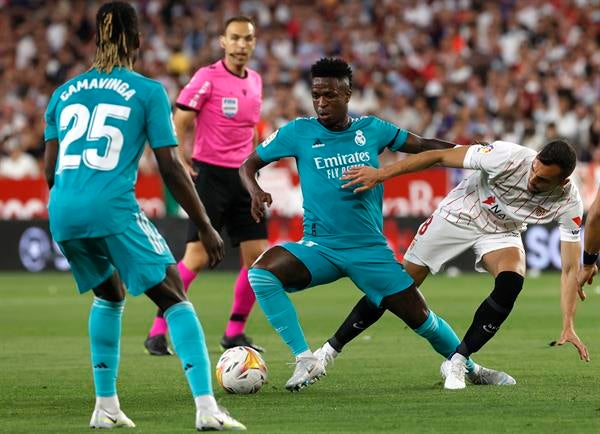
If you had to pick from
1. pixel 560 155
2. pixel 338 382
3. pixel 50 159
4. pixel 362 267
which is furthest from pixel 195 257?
pixel 50 159

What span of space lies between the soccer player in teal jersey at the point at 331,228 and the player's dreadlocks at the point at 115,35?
174 centimetres

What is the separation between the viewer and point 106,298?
661 cm

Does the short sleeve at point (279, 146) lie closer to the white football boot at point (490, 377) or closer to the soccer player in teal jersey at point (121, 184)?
the white football boot at point (490, 377)

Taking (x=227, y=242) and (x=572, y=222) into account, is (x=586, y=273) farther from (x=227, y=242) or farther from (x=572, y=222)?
(x=227, y=242)

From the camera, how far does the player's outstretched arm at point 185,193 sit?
20.7 ft

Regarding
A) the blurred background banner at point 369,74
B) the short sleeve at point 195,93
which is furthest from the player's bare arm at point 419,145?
the blurred background banner at point 369,74

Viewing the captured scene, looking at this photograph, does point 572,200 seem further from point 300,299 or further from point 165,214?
point 165,214

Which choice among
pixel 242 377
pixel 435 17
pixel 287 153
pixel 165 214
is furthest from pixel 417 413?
pixel 435 17

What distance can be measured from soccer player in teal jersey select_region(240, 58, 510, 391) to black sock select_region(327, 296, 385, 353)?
0.24m

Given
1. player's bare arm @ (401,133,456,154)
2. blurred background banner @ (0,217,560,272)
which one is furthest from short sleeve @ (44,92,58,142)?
blurred background banner @ (0,217,560,272)

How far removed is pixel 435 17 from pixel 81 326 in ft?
47.8

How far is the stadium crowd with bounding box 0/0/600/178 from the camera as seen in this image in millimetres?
22781

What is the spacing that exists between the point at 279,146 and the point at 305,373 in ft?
4.70

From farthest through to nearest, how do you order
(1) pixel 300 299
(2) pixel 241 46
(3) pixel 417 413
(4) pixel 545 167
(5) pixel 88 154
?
(1) pixel 300 299 < (2) pixel 241 46 < (4) pixel 545 167 < (3) pixel 417 413 < (5) pixel 88 154
